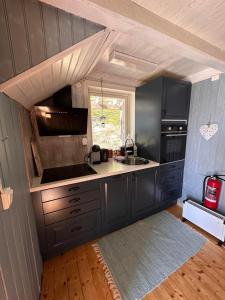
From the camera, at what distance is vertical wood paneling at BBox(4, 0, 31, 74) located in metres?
0.64

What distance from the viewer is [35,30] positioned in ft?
2.31

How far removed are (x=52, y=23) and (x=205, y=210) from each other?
2.44 meters

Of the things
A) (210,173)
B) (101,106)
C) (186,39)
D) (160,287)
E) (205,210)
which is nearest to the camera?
(186,39)

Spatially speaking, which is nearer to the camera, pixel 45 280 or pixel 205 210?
pixel 45 280

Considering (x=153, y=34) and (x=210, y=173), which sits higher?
(x=153, y=34)

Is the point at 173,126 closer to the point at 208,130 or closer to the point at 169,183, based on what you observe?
the point at 208,130

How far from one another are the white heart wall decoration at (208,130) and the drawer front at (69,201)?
1743 mm

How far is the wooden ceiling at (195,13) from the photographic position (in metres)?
0.82

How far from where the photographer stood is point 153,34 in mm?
917

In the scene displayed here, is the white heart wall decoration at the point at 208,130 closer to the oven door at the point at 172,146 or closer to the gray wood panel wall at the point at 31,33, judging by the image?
the oven door at the point at 172,146

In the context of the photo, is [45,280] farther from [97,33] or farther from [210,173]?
[210,173]

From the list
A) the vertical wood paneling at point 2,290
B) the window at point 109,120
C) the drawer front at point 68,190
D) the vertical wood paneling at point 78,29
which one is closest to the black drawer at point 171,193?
the window at point 109,120

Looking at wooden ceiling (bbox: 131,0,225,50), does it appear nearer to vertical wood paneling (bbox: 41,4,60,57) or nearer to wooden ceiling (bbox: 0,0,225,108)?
wooden ceiling (bbox: 0,0,225,108)

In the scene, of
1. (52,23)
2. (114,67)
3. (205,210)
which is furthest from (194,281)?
(114,67)
